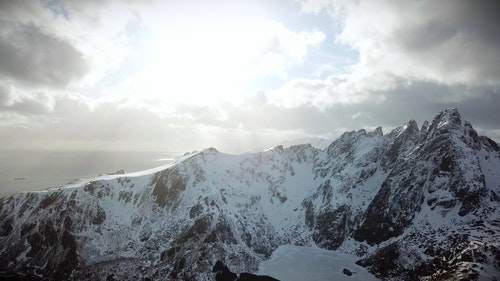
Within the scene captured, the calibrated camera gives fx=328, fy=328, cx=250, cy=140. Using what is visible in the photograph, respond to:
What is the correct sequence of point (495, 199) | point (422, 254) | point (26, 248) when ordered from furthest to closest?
point (26, 248) → point (495, 199) → point (422, 254)

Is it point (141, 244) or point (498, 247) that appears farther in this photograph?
point (141, 244)

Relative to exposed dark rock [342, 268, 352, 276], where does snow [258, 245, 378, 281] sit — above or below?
below

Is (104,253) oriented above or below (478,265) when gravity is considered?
below

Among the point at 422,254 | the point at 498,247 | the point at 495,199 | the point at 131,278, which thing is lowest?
the point at 131,278

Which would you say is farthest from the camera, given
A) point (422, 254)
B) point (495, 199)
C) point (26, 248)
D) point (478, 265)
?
point (26, 248)

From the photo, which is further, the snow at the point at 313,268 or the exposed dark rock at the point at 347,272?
the exposed dark rock at the point at 347,272

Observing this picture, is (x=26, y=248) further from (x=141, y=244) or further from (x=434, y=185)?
(x=434, y=185)

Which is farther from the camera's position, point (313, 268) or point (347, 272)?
point (313, 268)

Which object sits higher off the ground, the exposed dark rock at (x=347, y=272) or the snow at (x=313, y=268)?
the exposed dark rock at (x=347, y=272)

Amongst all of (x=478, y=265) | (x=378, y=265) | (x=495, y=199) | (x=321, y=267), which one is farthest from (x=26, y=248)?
(x=495, y=199)

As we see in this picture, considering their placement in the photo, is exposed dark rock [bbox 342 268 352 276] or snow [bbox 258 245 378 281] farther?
exposed dark rock [bbox 342 268 352 276]

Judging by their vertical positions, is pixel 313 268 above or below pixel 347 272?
below
